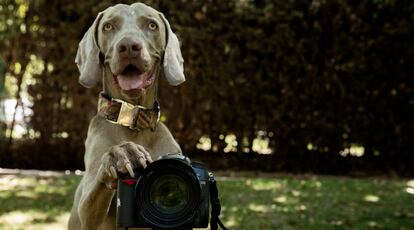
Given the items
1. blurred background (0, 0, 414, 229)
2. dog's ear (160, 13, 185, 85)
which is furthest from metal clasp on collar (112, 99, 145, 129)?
blurred background (0, 0, 414, 229)

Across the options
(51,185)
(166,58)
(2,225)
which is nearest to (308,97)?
(51,185)

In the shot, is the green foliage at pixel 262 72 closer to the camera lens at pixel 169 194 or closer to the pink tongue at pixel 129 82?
the pink tongue at pixel 129 82

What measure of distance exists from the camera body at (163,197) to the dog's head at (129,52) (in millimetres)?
585

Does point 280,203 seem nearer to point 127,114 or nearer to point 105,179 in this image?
point 127,114

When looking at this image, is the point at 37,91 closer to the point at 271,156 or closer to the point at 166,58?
the point at 271,156

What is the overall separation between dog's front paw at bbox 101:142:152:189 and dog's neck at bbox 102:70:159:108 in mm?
564

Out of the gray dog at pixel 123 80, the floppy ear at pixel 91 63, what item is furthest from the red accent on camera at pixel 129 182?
the floppy ear at pixel 91 63

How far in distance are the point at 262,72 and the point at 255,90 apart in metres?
0.26

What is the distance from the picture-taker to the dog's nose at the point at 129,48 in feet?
9.10

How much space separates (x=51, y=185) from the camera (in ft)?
24.1

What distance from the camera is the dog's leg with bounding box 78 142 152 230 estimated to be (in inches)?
95.3

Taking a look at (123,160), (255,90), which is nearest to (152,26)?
(123,160)

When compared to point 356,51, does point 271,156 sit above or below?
below

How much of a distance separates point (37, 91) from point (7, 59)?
0.58 metres
